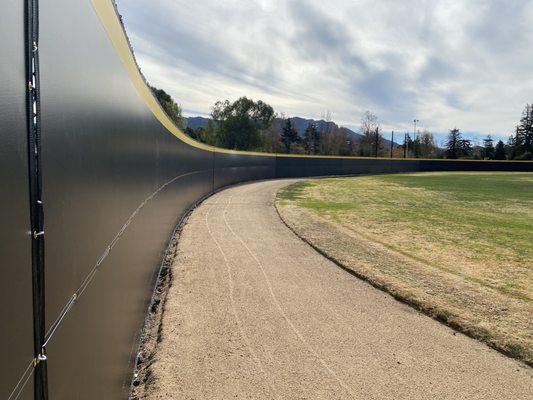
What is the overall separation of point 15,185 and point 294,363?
372 cm

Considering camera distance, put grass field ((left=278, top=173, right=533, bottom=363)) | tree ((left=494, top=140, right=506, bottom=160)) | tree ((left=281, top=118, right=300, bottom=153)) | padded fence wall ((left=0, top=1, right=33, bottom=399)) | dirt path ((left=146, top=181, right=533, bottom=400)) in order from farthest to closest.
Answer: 1. tree ((left=281, top=118, right=300, bottom=153))
2. tree ((left=494, top=140, right=506, bottom=160))
3. grass field ((left=278, top=173, right=533, bottom=363))
4. dirt path ((left=146, top=181, right=533, bottom=400))
5. padded fence wall ((left=0, top=1, right=33, bottom=399))

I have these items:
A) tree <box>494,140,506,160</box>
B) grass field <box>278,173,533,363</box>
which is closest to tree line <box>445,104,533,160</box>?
tree <box>494,140,506,160</box>

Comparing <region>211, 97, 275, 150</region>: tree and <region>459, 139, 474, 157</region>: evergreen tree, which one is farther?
<region>459, 139, 474, 157</region>: evergreen tree

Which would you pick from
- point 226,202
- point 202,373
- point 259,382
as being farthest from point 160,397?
point 226,202

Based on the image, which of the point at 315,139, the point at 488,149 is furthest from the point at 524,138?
the point at 315,139

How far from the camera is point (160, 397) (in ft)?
12.5

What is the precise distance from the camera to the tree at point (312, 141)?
4377 inches

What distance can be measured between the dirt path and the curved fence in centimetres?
72

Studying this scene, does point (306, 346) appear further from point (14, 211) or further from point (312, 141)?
point (312, 141)

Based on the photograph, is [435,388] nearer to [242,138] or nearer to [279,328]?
[279,328]

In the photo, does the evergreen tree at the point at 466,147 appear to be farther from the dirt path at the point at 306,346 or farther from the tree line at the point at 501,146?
the dirt path at the point at 306,346

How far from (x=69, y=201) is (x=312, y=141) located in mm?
122219

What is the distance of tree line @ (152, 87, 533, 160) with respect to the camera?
78.4 m

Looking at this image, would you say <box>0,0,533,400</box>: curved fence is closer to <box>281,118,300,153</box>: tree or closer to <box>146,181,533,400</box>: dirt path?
<box>146,181,533,400</box>: dirt path
